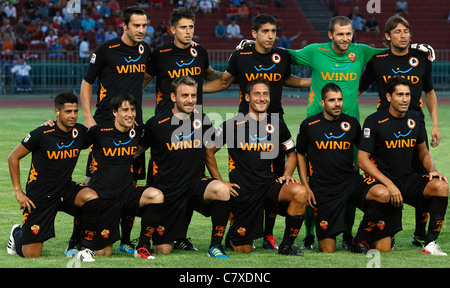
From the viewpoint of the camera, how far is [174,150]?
751 centimetres

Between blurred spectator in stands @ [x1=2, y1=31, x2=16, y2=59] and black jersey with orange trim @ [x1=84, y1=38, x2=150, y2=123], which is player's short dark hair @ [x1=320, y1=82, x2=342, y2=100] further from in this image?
blurred spectator in stands @ [x1=2, y1=31, x2=16, y2=59]

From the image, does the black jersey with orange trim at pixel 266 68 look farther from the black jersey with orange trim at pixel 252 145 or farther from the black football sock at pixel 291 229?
the black football sock at pixel 291 229

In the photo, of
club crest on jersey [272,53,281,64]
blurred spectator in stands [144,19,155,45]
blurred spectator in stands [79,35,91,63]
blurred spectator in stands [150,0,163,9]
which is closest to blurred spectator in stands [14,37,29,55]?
blurred spectator in stands [79,35,91,63]

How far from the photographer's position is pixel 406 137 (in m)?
7.57

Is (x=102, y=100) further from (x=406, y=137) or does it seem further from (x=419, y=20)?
(x=419, y=20)

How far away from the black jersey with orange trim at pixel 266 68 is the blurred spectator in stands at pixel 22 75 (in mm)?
17753

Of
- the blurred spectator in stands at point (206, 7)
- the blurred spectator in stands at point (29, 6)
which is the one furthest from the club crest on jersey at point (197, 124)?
the blurred spectator in stands at point (206, 7)

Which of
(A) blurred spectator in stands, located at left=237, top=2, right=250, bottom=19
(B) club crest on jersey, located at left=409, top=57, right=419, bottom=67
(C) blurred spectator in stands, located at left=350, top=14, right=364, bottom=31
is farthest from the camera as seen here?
(A) blurred spectator in stands, located at left=237, top=2, right=250, bottom=19

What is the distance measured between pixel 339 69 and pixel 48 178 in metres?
3.05

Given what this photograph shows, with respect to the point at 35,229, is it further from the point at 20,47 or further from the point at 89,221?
the point at 20,47

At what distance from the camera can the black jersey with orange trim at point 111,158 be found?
7312mm

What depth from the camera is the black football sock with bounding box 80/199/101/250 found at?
7.14m

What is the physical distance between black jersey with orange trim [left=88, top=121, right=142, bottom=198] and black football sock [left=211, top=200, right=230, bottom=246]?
85 cm

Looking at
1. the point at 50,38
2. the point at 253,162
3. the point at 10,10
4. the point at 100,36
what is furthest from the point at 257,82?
the point at 10,10
